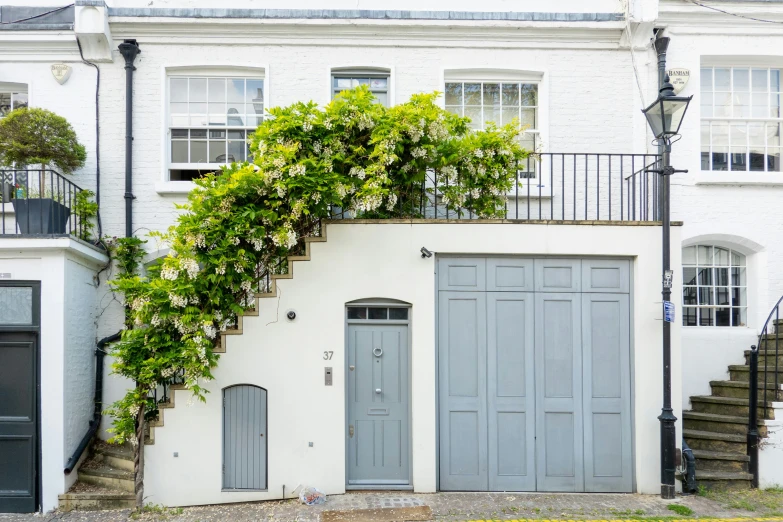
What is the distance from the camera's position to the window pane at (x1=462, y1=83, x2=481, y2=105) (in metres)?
9.92

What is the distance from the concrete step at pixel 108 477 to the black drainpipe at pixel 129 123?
3.24 m

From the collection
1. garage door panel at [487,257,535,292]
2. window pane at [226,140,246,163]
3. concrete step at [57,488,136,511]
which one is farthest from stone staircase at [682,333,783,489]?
window pane at [226,140,246,163]

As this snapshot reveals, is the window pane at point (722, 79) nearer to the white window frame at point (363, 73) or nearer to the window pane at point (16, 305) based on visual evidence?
the white window frame at point (363, 73)

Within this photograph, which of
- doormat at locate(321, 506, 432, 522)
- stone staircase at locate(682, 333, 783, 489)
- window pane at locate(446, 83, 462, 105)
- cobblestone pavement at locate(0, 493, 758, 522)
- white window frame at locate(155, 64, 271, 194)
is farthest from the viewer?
window pane at locate(446, 83, 462, 105)

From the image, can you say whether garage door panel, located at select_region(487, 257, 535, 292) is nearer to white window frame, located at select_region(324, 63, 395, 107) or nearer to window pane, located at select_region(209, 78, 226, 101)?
white window frame, located at select_region(324, 63, 395, 107)

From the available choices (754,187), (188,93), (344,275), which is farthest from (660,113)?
(188,93)

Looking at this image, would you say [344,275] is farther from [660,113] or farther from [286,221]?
[660,113]

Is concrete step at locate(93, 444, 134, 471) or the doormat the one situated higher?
concrete step at locate(93, 444, 134, 471)

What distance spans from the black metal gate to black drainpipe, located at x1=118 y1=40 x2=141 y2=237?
1.79 meters

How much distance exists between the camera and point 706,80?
1011 centimetres

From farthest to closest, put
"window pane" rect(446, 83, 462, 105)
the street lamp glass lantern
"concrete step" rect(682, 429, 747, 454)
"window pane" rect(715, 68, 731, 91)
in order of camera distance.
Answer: "window pane" rect(715, 68, 731, 91)
"window pane" rect(446, 83, 462, 105)
"concrete step" rect(682, 429, 747, 454)
the street lamp glass lantern

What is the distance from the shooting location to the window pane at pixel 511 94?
9938mm

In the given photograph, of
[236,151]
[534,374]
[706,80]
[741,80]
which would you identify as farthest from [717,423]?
[236,151]

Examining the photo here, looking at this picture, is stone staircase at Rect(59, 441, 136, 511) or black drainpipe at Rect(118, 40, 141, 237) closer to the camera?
stone staircase at Rect(59, 441, 136, 511)
